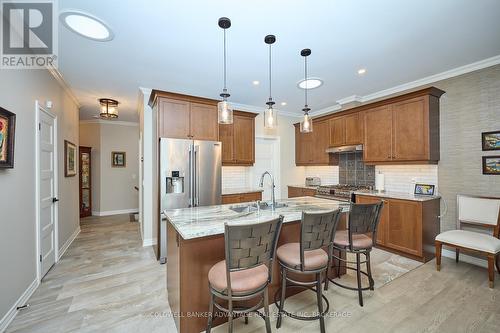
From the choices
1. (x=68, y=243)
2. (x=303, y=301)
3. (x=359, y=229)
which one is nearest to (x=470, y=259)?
(x=359, y=229)

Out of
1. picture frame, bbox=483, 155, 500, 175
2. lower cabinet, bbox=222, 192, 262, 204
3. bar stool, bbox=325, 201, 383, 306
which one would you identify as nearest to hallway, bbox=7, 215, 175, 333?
lower cabinet, bbox=222, 192, 262, 204

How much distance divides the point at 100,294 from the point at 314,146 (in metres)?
4.70

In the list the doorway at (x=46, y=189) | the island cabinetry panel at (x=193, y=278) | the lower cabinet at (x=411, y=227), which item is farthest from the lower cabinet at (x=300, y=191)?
the doorway at (x=46, y=189)

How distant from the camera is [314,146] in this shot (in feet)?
17.1

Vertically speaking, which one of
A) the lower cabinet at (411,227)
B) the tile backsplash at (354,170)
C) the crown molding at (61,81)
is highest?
the crown molding at (61,81)

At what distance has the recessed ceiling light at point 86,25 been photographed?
1965 mm

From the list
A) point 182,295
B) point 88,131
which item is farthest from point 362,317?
point 88,131

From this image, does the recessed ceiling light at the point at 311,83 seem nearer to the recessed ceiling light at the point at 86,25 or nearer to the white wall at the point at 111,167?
the recessed ceiling light at the point at 86,25

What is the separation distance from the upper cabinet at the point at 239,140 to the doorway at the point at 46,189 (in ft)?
8.53

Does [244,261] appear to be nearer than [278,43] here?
Yes

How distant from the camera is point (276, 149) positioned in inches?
215

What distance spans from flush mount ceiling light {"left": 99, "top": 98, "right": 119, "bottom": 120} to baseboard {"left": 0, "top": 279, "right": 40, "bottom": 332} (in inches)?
126

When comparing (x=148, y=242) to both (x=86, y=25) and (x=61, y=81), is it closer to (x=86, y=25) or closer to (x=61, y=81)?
(x=61, y=81)

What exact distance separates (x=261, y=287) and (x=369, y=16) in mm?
2581
